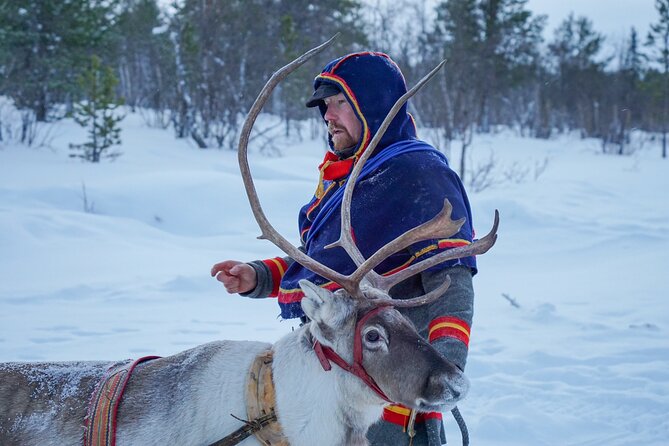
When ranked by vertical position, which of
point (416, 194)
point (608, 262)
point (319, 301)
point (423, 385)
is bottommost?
point (608, 262)

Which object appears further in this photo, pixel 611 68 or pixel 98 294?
pixel 611 68

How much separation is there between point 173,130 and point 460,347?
17.2 m

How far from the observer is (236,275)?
2492mm

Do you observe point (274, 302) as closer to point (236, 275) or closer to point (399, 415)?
point (236, 275)

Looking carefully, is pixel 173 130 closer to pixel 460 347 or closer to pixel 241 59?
pixel 241 59

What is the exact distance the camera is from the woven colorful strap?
193cm

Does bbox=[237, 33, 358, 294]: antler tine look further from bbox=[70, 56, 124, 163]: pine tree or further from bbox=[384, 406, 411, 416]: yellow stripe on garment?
bbox=[70, 56, 124, 163]: pine tree

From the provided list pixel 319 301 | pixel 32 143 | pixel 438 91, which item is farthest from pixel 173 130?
pixel 319 301

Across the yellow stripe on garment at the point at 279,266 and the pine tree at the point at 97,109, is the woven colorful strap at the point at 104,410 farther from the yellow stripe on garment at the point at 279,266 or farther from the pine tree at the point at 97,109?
the pine tree at the point at 97,109

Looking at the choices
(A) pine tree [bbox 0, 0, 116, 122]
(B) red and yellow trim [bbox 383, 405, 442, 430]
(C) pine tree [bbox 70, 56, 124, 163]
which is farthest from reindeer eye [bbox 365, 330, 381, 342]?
(A) pine tree [bbox 0, 0, 116, 122]

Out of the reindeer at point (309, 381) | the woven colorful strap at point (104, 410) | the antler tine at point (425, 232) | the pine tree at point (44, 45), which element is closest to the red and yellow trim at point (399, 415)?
the reindeer at point (309, 381)

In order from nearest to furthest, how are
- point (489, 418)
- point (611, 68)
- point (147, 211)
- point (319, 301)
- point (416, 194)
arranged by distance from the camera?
→ point (319, 301) → point (416, 194) → point (489, 418) → point (147, 211) → point (611, 68)

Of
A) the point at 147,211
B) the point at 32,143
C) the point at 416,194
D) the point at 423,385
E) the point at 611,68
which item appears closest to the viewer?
the point at 423,385

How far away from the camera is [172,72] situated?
19.0 m
